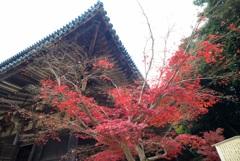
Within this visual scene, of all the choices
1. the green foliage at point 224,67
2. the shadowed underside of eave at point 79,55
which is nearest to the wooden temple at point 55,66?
the shadowed underside of eave at point 79,55

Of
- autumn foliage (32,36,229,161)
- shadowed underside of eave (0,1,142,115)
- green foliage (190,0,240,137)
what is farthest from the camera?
green foliage (190,0,240,137)

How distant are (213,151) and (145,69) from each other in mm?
9645

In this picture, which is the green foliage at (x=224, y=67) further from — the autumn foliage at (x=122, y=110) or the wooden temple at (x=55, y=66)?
the wooden temple at (x=55, y=66)

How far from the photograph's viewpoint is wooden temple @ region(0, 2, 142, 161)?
16.9ft

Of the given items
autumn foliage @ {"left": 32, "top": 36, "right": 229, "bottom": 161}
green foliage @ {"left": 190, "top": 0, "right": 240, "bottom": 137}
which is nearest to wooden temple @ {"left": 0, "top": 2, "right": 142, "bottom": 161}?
autumn foliage @ {"left": 32, "top": 36, "right": 229, "bottom": 161}

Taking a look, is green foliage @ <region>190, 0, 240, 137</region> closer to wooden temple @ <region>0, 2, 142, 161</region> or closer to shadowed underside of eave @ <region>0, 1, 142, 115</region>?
shadowed underside of eave @ <region>0, 1, 142, 115</region>

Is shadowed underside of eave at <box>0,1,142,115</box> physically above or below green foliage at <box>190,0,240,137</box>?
below

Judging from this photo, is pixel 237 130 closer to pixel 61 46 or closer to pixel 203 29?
pixel 203 29

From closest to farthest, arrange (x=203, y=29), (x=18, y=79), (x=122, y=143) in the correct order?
(x=122, y=143)
(x=18, y=79)
(x=203, y=29)

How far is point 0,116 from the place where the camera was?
780 cm

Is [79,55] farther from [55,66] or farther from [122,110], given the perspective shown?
[122,110]

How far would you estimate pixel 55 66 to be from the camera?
233 inches

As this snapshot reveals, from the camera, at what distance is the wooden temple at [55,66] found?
516 cm

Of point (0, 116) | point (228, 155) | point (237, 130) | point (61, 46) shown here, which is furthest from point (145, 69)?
point (237, 130)
